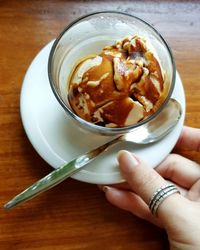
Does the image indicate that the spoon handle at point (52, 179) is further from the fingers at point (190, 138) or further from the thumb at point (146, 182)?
the fingers at point (190, 138)

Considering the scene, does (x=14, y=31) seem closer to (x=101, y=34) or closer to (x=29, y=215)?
(x=101, y=34)

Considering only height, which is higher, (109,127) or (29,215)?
(109,127)

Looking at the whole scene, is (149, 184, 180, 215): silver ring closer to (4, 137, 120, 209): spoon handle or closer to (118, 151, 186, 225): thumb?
(118, 151, 186, 225): thumb

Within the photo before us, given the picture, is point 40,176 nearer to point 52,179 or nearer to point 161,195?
point 52,179

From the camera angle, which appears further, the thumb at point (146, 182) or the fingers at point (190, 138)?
the fingers at point (190, 138)

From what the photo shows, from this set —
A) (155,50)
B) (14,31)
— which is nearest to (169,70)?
(155,50)

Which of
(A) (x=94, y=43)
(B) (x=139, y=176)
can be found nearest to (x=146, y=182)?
(B) (x=139, y=176)

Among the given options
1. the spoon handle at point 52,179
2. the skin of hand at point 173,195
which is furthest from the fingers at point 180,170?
the spoon handle at point 52,179

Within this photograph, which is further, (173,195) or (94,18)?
(94,18)
